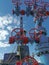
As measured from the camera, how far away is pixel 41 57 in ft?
208

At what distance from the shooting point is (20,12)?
59062mm

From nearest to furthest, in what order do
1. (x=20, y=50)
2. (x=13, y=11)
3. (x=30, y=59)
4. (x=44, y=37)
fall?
(x=30, y=59), (x=13, y=11), (x=44, y=37), (x=20, y=50)

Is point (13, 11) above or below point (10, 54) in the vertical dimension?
above

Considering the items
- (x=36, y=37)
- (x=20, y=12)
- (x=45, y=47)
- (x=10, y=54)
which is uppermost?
(x=20, y=12)

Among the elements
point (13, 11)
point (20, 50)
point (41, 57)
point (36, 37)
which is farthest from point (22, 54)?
point (13, 11)

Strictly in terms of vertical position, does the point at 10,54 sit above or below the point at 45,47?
below

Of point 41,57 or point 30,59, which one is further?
point 41,57

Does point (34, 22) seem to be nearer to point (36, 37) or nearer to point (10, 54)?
point (36, 37)

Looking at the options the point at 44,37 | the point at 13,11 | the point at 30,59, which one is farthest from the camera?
the point at 44,37

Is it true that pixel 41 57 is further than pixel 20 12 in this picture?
Yes

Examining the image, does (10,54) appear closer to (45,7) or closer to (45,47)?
(45,47)

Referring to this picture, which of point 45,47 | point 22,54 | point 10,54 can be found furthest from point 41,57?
point 10,54

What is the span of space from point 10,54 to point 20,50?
4601 millimetres

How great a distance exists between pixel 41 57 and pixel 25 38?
9692 mm
